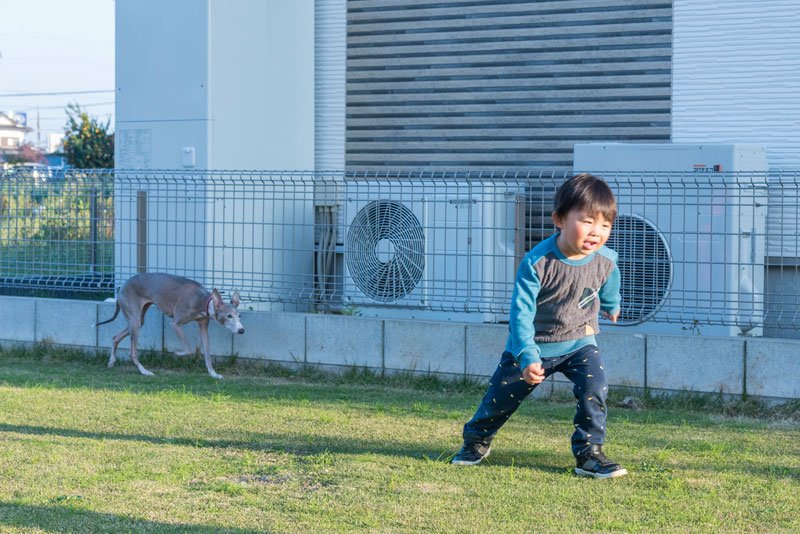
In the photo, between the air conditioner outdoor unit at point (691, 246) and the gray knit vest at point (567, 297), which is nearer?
the gray knit vest at point (567, 297)

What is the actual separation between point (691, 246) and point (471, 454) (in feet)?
10.1

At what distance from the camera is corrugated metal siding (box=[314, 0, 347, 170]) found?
11.1 metres

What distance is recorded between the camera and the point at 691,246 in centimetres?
773

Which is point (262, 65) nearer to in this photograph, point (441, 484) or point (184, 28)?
point (184, 28)

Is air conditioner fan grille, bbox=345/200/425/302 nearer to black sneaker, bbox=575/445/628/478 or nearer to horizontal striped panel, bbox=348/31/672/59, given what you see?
horizontal striped panel, bbox=348/31/672/59

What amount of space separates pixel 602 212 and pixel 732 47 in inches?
211

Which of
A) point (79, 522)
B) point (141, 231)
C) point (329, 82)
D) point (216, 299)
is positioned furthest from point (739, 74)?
point (79, 522)

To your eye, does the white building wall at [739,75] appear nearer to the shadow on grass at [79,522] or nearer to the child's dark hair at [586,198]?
the child's dark hair at [586,198]

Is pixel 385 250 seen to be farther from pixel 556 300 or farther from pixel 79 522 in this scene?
pixel 79 522

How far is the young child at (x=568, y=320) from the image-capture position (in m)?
4.95

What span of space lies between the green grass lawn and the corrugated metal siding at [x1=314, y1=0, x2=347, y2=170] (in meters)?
3.77

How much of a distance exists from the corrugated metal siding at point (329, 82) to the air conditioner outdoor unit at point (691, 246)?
3.93 meters

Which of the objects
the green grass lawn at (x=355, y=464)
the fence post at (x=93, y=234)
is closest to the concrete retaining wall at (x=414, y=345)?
the green grass lawn at (x=355, y=464)

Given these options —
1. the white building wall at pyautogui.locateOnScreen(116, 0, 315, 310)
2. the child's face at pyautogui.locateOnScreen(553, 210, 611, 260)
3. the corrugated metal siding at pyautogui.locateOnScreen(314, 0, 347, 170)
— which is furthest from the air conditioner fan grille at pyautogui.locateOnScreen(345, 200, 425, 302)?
the child's face at pyautogui.locateOnScreen(553, 210, 611, 260)
